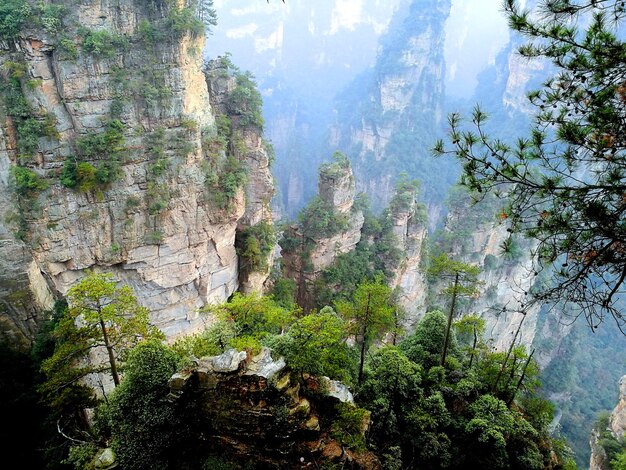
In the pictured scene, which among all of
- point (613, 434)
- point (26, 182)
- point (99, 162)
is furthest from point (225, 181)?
point (613, 434)

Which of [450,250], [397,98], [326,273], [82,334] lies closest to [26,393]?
[82,334]

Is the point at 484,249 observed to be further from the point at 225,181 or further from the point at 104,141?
the point at 104,141

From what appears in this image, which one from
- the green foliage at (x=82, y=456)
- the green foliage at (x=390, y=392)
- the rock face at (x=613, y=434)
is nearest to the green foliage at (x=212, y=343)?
the green foliage at (x=82, y=456)

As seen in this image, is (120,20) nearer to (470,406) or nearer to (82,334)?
(82,334)

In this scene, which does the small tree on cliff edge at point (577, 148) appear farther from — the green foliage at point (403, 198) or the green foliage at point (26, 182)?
the green foliage at point (403, 198)

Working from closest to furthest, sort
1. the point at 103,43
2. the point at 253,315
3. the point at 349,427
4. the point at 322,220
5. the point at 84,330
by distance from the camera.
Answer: the point at 349,427, the point at 84,330, the point at 253,315, the point at 103,43, the point at 322,220

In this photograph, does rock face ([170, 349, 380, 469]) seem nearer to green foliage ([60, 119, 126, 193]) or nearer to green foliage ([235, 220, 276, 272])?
green foliage ([60, 119, 126, 193])
